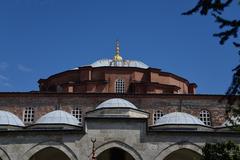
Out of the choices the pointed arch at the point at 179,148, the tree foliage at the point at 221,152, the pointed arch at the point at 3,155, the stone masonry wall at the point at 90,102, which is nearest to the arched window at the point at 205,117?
the stone masonry wall at the point at 90,102

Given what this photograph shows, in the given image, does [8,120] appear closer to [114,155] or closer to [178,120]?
[114,155]

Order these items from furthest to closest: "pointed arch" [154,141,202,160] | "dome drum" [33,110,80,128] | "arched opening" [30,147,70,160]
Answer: "dome drum" [33,110,80,128], "arched opening" [30,147,70,160], "pointed arch" [154,141,202,160]

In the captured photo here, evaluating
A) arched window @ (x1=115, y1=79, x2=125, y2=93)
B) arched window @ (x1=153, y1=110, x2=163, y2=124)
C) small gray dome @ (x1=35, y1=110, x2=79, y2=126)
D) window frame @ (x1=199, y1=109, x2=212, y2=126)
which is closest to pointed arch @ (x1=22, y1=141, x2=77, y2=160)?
small gray dome @ (x1=35, y1=110, x2=79, y2=126)

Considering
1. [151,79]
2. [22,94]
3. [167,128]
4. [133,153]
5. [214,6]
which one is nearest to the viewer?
[214,6]

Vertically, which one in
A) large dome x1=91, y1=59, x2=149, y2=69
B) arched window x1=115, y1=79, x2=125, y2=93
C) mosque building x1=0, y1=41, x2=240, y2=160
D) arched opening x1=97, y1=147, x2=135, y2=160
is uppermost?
large dome x1=91, y1=59, x2=149, y2=69

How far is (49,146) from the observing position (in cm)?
1695

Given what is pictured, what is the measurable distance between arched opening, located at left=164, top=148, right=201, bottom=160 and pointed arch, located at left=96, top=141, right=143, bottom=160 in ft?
5.91

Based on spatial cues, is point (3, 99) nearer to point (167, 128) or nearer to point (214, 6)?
point (167, 128)

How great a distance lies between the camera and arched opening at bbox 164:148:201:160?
1725cm

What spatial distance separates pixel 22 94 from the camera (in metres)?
22.2

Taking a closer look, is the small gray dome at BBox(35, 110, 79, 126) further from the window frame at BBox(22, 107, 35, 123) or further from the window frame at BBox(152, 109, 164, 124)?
the window frame at BBox(152, 109, 164, 124)

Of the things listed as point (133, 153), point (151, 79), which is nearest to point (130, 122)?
point (133, 153)

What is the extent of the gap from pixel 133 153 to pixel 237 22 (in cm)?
1292

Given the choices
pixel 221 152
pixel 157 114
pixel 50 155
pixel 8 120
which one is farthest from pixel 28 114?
pixel 221 152
